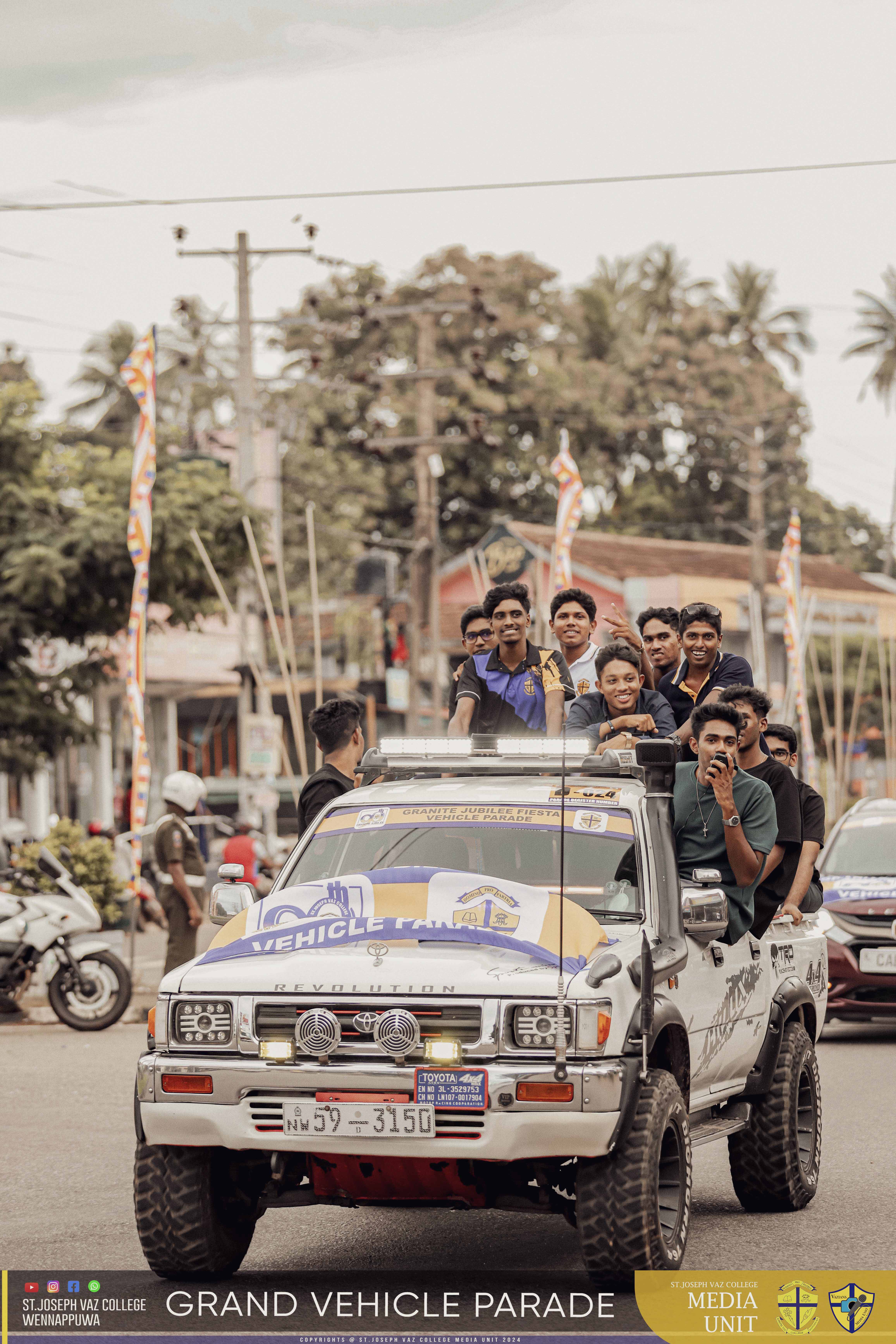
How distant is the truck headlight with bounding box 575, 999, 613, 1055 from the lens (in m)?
5.80

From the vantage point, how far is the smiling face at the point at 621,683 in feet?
26.8

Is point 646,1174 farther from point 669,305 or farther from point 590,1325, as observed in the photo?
point 669,305

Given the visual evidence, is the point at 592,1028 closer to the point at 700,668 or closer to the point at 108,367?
the point at 700,668

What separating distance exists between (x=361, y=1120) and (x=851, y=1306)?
1.62 m

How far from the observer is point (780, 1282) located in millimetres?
6168

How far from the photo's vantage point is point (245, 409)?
30.1m

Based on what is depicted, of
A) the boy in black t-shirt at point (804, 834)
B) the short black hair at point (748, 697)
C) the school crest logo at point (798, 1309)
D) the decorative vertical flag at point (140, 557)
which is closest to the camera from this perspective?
the school crest logo at point (798, 1309)

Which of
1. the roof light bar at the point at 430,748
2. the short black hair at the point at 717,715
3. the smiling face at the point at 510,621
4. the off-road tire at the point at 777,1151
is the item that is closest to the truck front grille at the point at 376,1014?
the roof light bar at the point at 430,748

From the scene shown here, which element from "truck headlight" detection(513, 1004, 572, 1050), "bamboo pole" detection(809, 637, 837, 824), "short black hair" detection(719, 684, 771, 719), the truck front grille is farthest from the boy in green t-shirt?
"bamboo pole" detection(809, 637, 837, 824)

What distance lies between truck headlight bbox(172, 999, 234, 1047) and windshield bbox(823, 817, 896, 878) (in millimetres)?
9126

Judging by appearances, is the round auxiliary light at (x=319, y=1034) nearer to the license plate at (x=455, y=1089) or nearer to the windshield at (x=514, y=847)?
the license plate at (x=455, y=1089)

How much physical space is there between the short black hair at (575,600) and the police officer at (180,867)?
17.4ft

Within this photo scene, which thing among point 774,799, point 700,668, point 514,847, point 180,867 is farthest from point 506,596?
point 180,867

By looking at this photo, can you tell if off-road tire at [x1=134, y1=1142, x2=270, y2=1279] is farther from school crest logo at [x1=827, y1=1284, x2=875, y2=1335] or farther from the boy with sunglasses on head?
the boy with sunglasses on head
